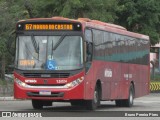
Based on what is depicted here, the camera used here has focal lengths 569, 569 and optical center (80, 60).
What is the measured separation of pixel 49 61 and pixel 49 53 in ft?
1.05

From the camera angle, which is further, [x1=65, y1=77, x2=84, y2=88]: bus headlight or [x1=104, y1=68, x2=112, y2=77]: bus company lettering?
[x1=104, y1=68, x2=112, y2=77]: bus company lettering

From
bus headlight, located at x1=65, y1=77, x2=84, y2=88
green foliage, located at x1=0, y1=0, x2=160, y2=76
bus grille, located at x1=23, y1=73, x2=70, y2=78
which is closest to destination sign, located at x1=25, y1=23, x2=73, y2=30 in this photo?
bus grille, located at x1=23, y1=73, x2=70, y2=78

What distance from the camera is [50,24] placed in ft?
71.1

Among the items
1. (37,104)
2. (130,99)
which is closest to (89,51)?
(37,104)

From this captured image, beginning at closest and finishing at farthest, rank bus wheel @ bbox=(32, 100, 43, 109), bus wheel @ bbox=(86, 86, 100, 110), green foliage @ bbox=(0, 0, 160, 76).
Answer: bus wheel @ bbox=(86, 86, 100, 110), bus wheel @ bbox=(32, 100, 43, 109), green foliage @ bbox=(0, 0, 160, 76)

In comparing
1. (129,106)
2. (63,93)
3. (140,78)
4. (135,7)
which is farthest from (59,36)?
(135,7)

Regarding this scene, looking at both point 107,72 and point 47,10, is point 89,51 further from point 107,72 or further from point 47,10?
point 47,10

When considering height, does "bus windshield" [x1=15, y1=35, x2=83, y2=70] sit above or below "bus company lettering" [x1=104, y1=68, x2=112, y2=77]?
above

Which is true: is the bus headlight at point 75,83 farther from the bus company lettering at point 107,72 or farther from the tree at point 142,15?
the tree at point 142,15

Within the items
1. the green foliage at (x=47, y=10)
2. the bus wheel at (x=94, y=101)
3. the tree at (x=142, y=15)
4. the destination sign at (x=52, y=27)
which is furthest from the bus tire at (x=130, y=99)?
the tree at (x=142, y=15)

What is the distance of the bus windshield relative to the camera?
2122cm

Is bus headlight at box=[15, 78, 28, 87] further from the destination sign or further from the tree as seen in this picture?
the tree

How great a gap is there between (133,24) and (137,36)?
23.4 meters

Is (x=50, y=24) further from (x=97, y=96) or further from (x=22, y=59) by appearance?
(x=97, y=96)
